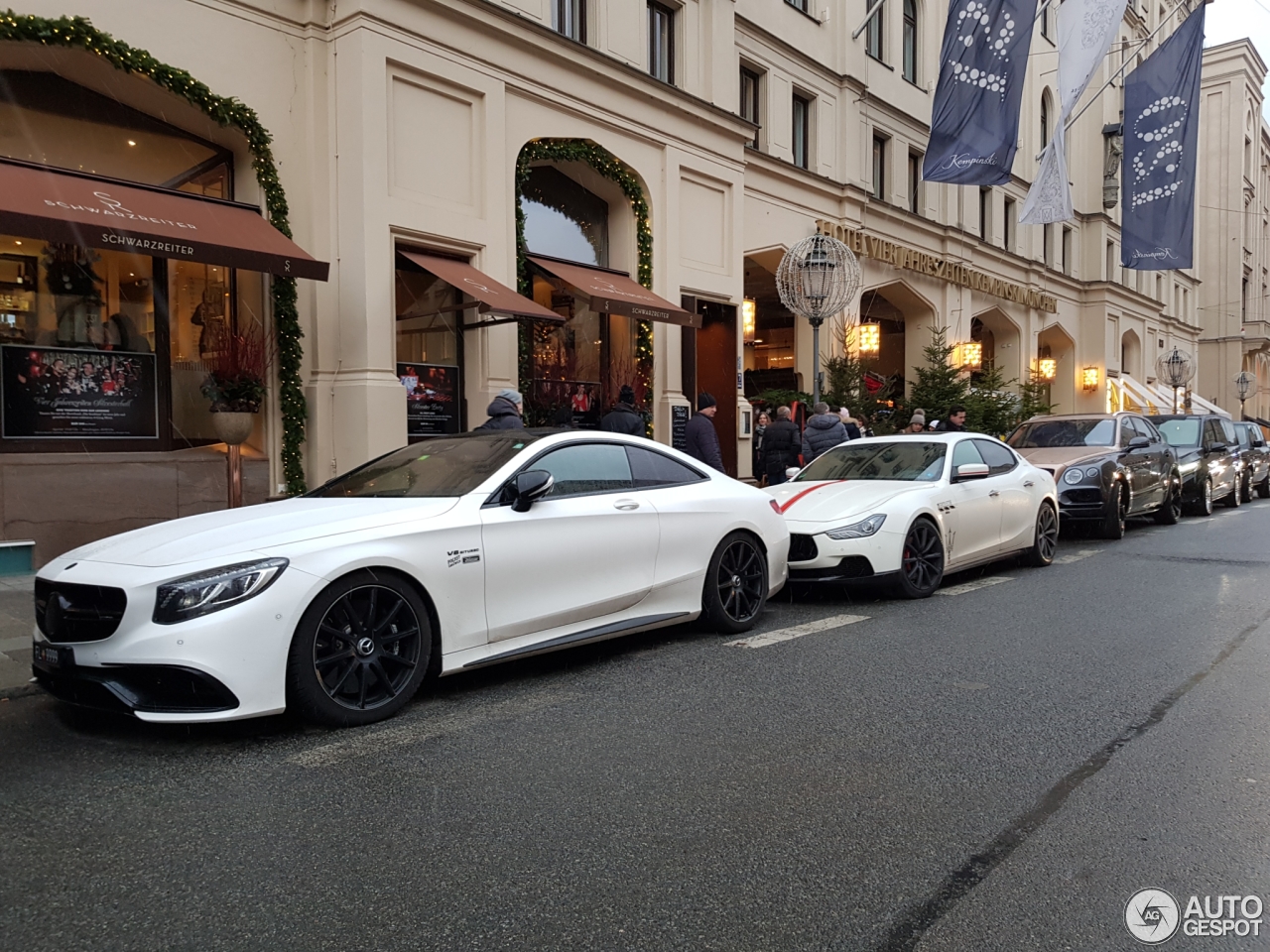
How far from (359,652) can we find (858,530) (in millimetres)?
4761

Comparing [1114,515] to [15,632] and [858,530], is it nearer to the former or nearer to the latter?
[858,530]

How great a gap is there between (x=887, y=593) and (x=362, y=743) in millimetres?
5500

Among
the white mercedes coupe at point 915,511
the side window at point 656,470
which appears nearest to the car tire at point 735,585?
the side window at point 656,470

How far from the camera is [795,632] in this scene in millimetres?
7082

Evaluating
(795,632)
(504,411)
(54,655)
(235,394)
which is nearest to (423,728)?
(54,655)

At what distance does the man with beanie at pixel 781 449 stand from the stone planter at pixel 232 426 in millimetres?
6744

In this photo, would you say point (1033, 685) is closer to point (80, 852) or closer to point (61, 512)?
point (80, 852)

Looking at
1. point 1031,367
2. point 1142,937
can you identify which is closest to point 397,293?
point 1142,937

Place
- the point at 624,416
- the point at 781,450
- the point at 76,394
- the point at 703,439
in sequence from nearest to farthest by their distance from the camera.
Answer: the point at 76,394 < the point at 624,416 < the point at 703,439 < the point at 781,450

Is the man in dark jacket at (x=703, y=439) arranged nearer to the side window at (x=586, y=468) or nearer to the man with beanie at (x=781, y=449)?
the man with beanie at (x=781, y=449)

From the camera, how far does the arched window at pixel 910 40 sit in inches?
974

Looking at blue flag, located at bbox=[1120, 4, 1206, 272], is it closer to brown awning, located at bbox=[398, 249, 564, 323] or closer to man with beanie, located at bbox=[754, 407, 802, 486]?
man with beanie, located at bbox=[754, 407, 802, 486]

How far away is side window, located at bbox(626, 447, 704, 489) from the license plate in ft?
11.0

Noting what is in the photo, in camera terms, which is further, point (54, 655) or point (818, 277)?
point (818, 277)
